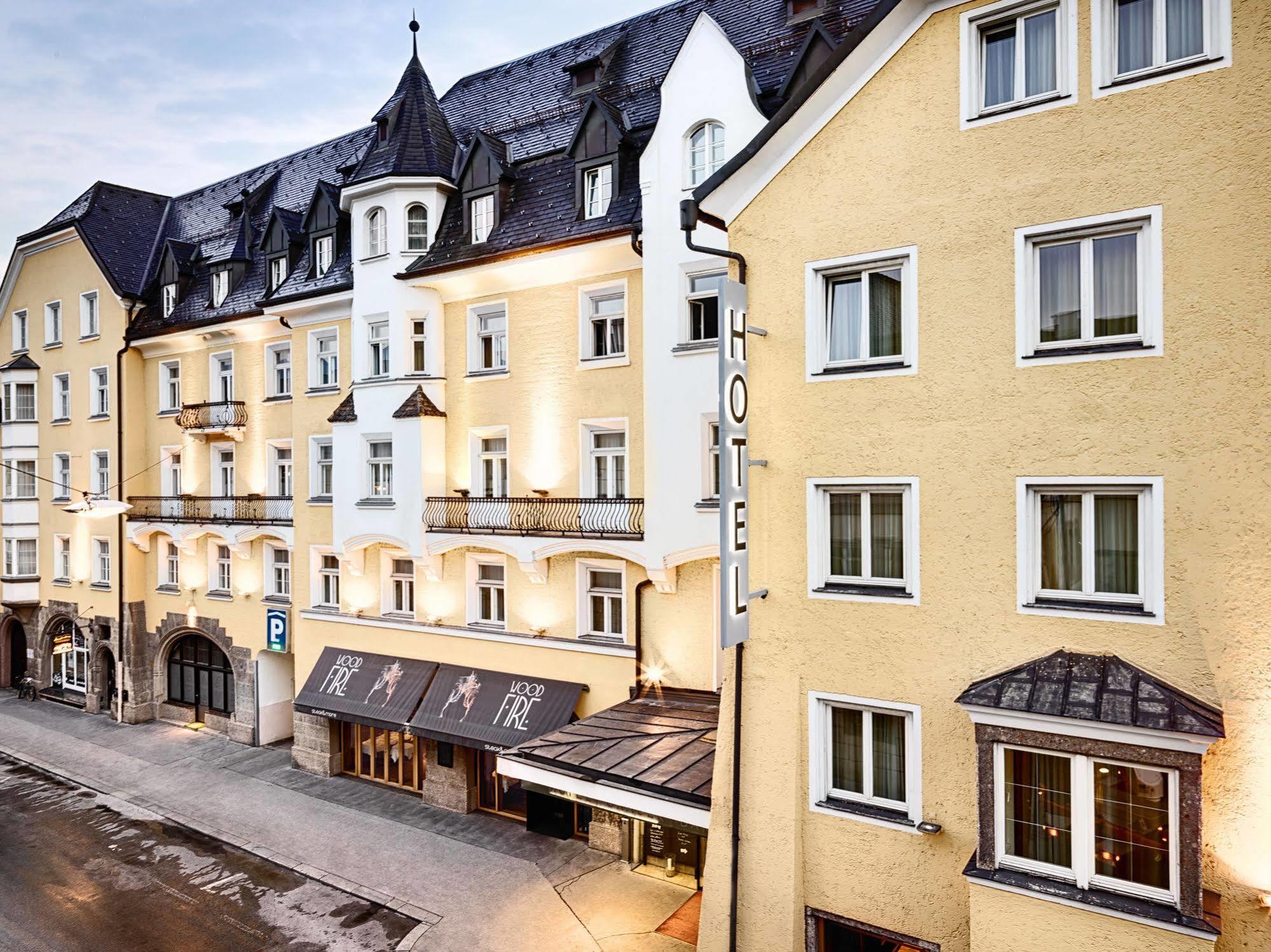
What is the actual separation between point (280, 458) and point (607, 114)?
13.8 metres

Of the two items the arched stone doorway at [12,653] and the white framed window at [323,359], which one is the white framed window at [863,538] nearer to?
the white framed window at [323,359]

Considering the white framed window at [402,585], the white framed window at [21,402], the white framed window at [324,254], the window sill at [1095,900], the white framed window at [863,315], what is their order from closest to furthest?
the window sill at [1095,900] → the white framed window at [863,315] → the white framed window at [402,585] → the white framed window at [324,254] → the white framed window at [21,402]

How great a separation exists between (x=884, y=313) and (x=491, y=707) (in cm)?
1184

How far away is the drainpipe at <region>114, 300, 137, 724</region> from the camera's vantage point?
26688 mm

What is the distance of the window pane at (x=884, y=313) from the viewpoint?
9695 millimetres

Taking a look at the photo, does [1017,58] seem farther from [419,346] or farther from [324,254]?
[324,254]

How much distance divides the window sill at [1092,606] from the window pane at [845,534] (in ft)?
6.53

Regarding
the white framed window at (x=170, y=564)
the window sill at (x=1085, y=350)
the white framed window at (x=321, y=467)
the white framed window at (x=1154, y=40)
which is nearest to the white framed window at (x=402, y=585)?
the white framed window at (x=321, y=467)

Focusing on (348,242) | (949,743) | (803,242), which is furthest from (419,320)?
(949,743)

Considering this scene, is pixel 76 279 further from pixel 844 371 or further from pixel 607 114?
pixel 844 371

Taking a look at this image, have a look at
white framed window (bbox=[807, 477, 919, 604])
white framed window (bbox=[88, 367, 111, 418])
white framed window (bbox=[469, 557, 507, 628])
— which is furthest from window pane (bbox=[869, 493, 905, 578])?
white framed window (bbox=[88, 367, 111, 418])

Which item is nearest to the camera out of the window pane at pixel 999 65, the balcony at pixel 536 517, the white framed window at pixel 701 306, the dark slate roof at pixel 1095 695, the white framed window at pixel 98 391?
the dark slate roof at pixel 1095 695

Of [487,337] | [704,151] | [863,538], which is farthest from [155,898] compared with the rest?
[704,151]

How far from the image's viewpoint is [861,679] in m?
9.66
